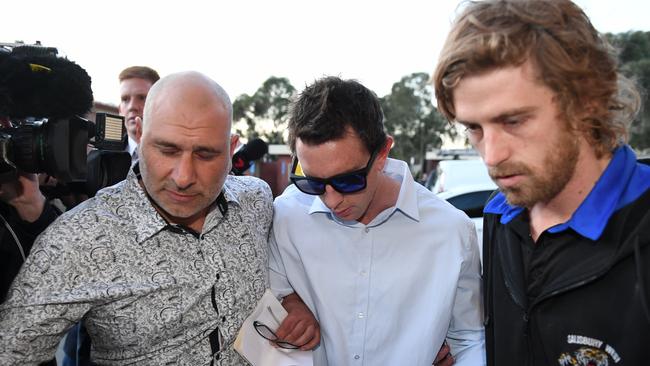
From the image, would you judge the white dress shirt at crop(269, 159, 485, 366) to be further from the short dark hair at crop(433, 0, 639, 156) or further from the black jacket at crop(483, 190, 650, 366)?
the short dark hair at crop(433, 0, 639, 156)

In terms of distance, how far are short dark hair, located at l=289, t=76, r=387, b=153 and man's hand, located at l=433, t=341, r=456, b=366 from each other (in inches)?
40.7

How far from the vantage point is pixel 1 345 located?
176cm

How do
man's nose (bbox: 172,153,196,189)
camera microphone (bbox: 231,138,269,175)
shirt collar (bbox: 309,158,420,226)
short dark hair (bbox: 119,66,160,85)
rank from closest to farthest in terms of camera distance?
man's nose (bbox: 172,153,196,189) → shirt collar (bbox: 309,158,420,226) → camera microphone (bbox: 231,138,269,175) → short dark hair (bbox: 119,66,160,85)

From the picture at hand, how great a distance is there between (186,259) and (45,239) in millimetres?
518

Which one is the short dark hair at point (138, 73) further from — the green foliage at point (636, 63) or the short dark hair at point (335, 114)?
the green foliage at point (636, 63)

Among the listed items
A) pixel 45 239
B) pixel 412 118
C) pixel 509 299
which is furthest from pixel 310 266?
pixel 412 118

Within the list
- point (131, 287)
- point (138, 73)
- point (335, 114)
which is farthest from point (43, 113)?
point (138, 73)

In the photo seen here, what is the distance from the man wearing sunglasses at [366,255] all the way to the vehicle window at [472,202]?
5741 mm

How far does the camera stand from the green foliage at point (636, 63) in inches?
73.5

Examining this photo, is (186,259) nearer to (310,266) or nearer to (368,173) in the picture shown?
(310,266)

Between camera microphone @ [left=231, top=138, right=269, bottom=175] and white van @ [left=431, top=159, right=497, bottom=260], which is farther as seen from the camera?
white van @ [left=431, top=159, right=497, bottom=260]

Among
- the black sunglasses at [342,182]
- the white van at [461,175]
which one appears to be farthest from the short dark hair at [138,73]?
the white van at [461,175]

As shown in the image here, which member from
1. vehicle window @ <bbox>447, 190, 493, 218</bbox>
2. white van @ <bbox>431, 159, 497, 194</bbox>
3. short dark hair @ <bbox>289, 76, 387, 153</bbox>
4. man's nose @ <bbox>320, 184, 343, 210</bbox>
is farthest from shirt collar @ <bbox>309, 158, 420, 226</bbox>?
white van @ <bbox>431, 159, 497, 194</bbox>

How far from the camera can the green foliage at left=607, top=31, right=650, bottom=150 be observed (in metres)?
1.87
